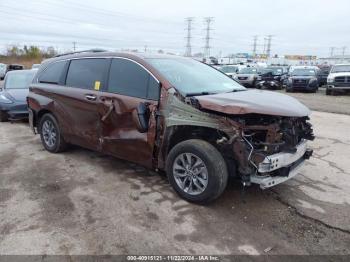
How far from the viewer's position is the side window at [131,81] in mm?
4633

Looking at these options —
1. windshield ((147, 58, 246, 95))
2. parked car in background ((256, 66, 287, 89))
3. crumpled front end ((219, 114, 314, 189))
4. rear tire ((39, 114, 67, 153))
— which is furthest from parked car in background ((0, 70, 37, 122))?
parked car in background ((256, 66, 287, 89))

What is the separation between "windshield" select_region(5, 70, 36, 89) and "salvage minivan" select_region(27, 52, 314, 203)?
572cm

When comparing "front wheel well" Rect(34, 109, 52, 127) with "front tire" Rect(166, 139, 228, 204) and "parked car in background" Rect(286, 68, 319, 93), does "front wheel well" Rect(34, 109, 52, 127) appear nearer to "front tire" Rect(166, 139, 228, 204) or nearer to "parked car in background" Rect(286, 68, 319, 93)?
"front tire" Rect(166, 139, 228, 204)

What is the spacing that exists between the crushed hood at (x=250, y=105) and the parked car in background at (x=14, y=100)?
721 centimetres

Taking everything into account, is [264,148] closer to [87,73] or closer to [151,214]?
[151,214]

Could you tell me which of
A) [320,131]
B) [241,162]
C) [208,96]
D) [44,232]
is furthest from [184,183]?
[320,131]

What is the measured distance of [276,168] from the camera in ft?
13.2

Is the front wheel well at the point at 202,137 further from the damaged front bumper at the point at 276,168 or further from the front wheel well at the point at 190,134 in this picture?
the damaged front bumper at the point at 276,168

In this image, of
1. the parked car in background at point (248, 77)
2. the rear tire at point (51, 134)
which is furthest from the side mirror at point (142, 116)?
the parked car in background at point (248, 77)

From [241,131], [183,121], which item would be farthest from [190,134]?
[241,131]

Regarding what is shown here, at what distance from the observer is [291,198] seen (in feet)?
15.0

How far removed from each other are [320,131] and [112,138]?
18.7 feet

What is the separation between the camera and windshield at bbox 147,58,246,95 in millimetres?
4645

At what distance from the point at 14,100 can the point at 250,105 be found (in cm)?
804
